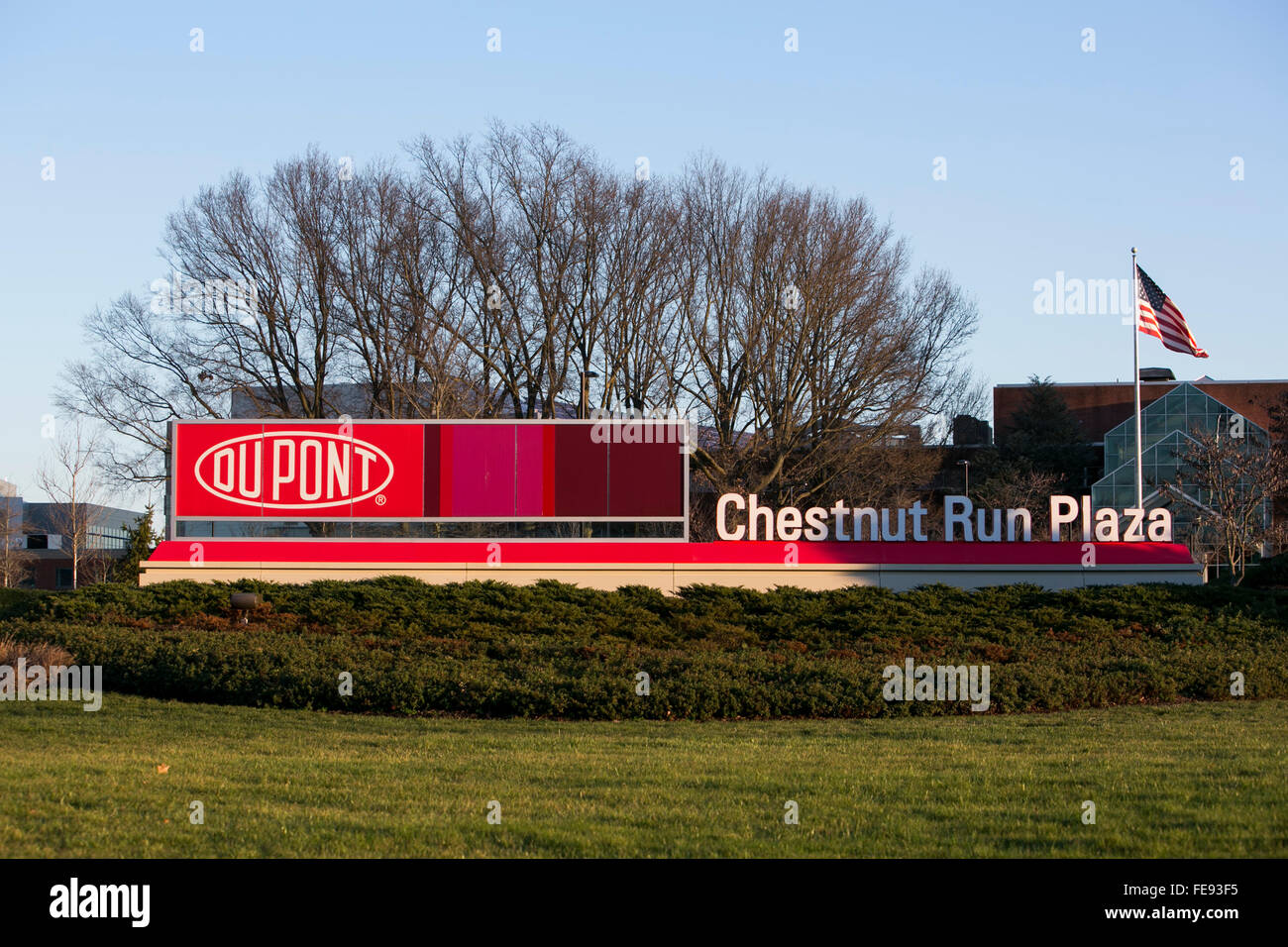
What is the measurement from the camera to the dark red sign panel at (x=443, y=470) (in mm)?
24406

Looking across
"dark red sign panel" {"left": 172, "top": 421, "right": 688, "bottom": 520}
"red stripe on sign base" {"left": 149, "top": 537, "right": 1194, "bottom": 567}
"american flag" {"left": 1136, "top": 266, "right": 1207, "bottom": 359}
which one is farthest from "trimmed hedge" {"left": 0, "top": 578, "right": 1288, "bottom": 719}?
"american flag" {"left": 1136, "top": 266, "right": 1207, "bottom": 359}

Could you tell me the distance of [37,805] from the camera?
338 inches

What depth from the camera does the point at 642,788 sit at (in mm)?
9578

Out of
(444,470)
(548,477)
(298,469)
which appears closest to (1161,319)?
(548,477)

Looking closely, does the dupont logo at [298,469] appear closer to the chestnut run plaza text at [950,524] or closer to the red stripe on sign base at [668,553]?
the red stripe on sign base at [668,553]

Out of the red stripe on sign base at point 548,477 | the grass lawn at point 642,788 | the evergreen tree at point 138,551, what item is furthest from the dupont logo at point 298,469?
the evergreen tree at point 138,551

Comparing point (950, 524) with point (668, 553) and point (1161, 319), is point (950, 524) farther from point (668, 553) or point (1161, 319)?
point (1161, 319)

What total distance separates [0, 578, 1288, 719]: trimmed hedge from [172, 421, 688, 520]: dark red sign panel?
211 cm

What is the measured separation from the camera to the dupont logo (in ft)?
80.4

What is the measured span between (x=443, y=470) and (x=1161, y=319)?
18700 mm

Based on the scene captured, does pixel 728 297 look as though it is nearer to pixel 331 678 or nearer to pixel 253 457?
pixel 253 457

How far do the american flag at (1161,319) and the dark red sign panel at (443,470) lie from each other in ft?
42.9

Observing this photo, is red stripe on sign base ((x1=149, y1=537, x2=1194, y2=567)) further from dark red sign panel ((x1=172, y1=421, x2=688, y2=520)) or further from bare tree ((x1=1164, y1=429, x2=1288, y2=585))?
bare tree ((x1=1164, y1=429, x2=1288, y2=585))

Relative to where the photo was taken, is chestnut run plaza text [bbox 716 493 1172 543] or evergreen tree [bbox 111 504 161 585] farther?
evergreen tree [bbox 111 504 161 585]
